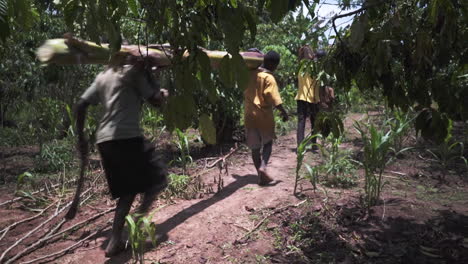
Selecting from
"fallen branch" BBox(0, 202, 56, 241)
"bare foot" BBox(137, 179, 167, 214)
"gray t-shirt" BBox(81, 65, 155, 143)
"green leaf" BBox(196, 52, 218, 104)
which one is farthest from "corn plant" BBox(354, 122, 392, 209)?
"fallen branch" BBox(0, 202, 56, 241)

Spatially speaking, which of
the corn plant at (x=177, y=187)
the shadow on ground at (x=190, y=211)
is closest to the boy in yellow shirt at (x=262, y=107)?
the shadow on ground at (x=190, y=211)

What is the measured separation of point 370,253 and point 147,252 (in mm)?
1569

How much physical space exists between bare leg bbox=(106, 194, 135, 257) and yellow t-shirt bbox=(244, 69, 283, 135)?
1.60 m

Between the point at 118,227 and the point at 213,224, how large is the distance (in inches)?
29.4

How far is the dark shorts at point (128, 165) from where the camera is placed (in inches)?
108

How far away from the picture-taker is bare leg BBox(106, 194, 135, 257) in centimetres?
278

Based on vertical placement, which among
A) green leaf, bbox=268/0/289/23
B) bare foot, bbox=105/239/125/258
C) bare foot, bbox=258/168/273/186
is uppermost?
green leaf, bbox=268/0/289/23

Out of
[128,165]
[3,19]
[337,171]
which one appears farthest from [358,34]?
[337,171]

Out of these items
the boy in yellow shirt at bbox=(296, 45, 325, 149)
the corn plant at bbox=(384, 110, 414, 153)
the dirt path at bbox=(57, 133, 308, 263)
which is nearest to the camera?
the dirt path at bbox=(57, 133, 308, 263)

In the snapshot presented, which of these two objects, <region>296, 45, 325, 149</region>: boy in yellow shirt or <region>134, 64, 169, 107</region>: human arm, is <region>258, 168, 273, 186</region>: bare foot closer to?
<region>296, 45, 325, 149</region>: boy in yellow shirt

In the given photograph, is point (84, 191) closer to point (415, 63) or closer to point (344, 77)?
point (344, 77)

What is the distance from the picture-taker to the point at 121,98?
2.71 meters

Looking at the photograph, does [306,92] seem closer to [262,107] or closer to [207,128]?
[262,107]

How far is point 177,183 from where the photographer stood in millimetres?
3865
